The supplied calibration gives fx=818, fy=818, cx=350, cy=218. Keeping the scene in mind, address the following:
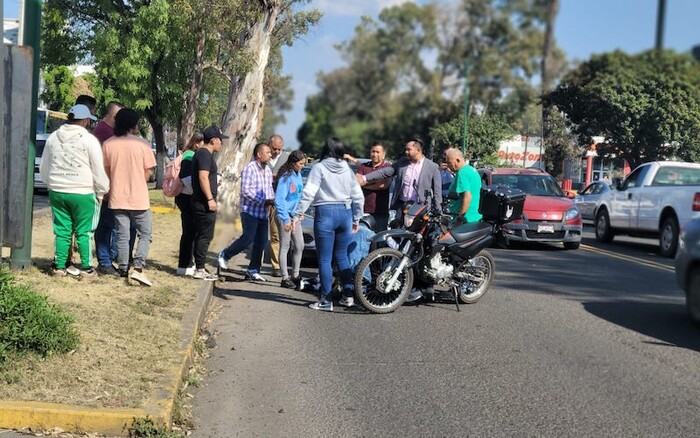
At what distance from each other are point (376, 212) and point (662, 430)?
6.16 meters

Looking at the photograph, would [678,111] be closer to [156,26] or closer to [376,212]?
[376,212]

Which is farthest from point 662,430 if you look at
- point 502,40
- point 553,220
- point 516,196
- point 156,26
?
point 156,26

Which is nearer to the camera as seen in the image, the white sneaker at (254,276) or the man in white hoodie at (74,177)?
the man in white hoodie at (74,177)

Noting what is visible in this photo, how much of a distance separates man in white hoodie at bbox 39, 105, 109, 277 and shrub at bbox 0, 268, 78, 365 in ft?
8.16

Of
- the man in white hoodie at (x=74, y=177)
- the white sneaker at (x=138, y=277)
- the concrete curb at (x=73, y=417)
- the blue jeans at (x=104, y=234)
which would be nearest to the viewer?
the concrete curb at (x=73, y=417)

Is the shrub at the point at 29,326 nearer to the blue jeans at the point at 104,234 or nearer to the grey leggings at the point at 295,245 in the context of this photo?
the blue jeans at the point at 104,234

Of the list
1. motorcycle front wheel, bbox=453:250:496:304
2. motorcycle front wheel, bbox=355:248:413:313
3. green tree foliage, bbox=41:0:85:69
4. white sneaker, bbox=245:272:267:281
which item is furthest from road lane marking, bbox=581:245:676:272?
green tree foliage, bbox=41:0:85:69

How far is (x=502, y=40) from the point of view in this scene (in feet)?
10.1

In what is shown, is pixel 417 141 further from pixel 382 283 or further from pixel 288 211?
pixel 288 211

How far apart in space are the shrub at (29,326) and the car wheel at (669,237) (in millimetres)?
12697

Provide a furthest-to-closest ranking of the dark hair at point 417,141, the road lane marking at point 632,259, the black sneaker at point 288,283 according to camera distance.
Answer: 1. the road lane marking at point 632,259
2. the black sneaker at point 288,283
3. the dark hair at point 417,141

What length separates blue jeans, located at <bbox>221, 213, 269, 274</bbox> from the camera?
1051 centimetres

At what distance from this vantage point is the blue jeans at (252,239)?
10.5 metres

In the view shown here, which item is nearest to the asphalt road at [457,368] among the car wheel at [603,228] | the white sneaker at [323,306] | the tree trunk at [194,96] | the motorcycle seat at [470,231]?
the white sneaker at [323,306]
